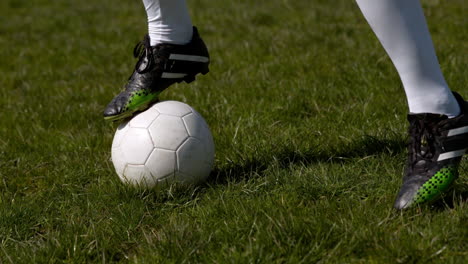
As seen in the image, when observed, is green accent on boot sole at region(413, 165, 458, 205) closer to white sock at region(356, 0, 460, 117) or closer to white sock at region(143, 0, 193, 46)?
white sock at region(356, 0, 460, 117)

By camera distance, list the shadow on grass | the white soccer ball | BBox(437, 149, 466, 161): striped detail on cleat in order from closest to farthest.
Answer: BBox(437, 149, 466, 161): striped detail on cleat, the white soccer ball, the shadow on grass

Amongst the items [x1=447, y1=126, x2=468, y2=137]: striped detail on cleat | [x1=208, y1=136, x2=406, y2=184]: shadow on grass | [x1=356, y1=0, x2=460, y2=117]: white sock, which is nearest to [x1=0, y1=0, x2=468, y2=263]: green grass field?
[x1=208, y1=136, x2=406, y2=184]: shadow on grass

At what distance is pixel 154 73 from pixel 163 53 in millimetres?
120

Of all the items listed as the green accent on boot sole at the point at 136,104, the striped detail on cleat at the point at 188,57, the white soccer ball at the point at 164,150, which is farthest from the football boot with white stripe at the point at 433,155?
the green accent on boot sole at the point at 136,104

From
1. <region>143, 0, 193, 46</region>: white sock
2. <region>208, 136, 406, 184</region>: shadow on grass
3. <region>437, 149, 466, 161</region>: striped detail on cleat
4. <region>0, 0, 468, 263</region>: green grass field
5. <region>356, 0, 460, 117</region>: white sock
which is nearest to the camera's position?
<region>0, 0, 468, 263</region>: green grass field

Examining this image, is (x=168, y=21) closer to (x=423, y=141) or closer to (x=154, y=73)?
(x=154, y=73)

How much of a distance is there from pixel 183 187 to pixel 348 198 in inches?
32.5

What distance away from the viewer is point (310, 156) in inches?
A: 133

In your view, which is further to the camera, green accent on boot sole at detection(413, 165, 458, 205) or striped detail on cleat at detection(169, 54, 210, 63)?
striped detail on cleat at detection(169, 54, 210, 63)

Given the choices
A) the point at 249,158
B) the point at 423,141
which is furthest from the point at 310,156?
the point at 423,141

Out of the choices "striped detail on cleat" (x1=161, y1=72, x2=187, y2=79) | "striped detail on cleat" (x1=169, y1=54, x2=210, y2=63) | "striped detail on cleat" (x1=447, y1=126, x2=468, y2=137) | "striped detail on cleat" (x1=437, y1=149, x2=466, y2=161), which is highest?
"striped detail on cleat" (x1=169, y1=54, x2=210, y2=63)

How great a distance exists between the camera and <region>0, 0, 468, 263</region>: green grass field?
2.45 m

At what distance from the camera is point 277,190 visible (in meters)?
2.95

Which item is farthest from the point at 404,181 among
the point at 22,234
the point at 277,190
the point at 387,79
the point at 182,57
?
the point at 387,79
